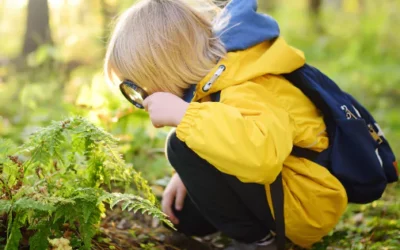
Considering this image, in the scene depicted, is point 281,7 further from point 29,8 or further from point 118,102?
point 118,102

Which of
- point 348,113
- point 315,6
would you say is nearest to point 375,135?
point 348,113

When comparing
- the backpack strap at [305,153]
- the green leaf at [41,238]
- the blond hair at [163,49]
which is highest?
the blond hair at [163,49]

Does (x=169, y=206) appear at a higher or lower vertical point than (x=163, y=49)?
lower

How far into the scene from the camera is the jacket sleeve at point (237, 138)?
87.2 inches

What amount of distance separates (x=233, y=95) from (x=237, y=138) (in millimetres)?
236

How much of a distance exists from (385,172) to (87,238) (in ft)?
5.00

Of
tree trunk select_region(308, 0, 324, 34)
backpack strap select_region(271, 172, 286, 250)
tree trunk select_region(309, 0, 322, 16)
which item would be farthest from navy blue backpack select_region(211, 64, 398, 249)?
tree trunk select_region(309, 0, 322, 16)

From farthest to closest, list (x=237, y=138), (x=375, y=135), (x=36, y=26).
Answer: (x=36, y=26) → (x=375, y=135) → (x=237, y=138)

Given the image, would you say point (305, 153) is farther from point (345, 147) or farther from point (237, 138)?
point (237, 138)

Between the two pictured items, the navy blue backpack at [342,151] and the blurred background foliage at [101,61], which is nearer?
the navy blue backpack at [342,151]

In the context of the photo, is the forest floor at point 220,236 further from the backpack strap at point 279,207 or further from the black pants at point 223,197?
the backpack strap at point 279,207

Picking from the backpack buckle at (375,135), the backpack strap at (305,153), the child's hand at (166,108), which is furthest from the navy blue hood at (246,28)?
the backpack buckle at (375,135)

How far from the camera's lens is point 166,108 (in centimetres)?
243

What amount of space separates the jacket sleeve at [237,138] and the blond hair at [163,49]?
300mm
